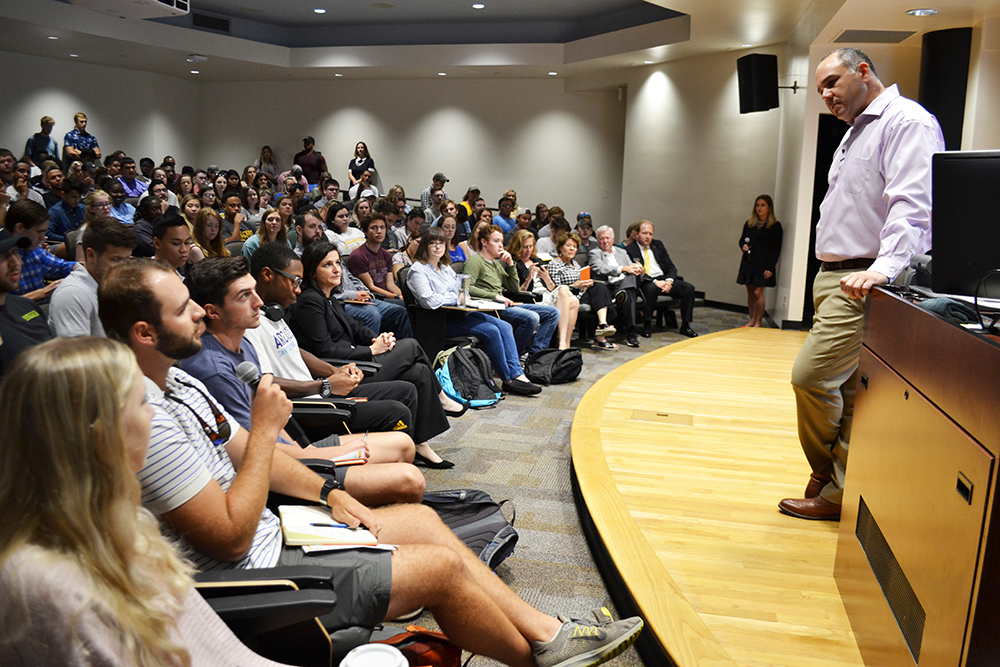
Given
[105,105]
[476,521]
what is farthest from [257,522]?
[105,105]

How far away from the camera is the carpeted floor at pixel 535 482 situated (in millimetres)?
2523

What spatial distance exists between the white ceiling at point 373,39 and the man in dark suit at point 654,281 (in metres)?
2.32

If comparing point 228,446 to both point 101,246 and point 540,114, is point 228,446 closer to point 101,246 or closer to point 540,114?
→ point 101,246

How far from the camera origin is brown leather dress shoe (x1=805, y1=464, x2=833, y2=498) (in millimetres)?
2797

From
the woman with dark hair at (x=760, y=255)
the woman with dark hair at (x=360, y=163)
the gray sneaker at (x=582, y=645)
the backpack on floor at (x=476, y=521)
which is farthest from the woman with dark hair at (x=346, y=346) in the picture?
the woman with dark hair at (x=360, y=163)

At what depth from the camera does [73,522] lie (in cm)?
97

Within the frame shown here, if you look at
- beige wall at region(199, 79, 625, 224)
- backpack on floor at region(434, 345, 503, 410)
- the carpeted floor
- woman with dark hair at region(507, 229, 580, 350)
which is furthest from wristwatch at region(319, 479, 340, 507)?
beige wall at region(199, 79, 625, 224)

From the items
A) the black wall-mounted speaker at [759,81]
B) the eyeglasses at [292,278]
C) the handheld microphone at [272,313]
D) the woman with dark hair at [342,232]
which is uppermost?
the black wall-mounted speaker at [759,81]

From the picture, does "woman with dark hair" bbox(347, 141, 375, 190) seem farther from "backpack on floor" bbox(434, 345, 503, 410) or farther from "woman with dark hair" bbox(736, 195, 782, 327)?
"backpack on floor" bbox(434, 345, 503, 410)

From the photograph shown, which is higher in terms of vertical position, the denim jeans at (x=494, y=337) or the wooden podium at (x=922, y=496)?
the wooden podium at (x=922, y=496)

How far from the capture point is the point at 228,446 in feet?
6.41

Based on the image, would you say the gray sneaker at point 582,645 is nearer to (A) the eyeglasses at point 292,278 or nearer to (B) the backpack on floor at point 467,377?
(A) the eyeglasses at point 292,278

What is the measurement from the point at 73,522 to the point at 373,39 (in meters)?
12.9

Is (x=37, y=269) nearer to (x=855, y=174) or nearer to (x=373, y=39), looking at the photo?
(x=855, y=174)
